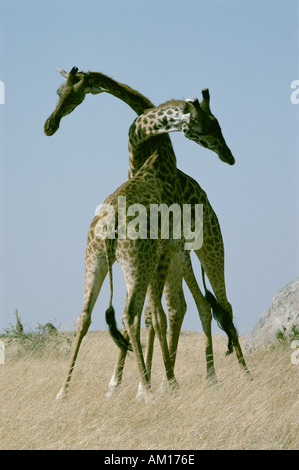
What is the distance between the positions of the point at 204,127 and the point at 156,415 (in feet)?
10.4

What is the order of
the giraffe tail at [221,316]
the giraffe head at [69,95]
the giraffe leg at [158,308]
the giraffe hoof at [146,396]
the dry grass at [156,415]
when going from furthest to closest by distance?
the giraffe tail at [221,316], the giraffe head at [69,95], the giraffe leg at [158,308], the giraffe hoof at [146,396], the dry grass at [156,415]

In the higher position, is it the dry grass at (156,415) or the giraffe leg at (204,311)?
the giraffe leg at (204,311)

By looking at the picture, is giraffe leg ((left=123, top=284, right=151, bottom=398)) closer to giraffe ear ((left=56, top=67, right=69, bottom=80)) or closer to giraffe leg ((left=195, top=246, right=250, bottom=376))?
giraffe leg ((left=195, top=246, right=250, bottom=376))

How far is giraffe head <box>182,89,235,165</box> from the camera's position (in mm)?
7605

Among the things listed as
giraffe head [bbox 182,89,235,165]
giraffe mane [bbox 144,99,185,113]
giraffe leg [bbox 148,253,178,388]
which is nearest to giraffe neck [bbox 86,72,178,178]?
giraffe mane [bbox 144,99,185,113]

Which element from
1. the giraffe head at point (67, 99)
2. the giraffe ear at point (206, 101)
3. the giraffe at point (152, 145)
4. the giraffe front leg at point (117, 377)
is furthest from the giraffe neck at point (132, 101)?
the giraffe front leg at point (117, 377)

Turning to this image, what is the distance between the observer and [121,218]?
23.2ft

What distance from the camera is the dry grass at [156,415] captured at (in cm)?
598

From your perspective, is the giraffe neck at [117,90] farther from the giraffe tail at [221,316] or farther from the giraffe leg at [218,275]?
the giraffe tail at [221,316]

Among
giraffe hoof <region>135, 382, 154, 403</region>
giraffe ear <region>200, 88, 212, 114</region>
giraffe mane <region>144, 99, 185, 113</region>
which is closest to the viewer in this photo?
giraffe hoof <region>135, 382, 154, 403</region>

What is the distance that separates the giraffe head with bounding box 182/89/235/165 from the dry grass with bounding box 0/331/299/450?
2685mm

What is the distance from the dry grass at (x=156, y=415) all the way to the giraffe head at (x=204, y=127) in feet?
8.81

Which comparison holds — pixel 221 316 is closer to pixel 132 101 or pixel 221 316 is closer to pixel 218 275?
pixel 218 275
